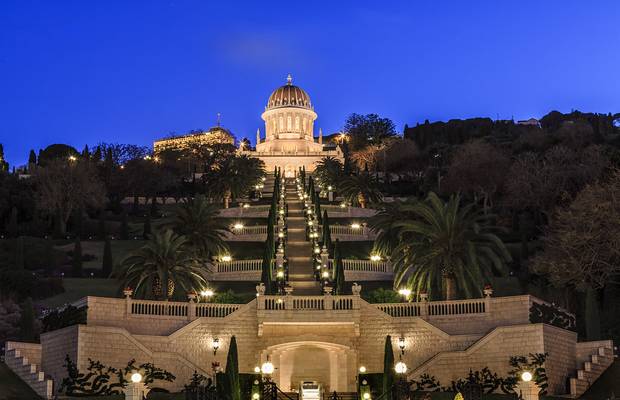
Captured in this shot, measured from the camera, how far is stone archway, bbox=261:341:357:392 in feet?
142

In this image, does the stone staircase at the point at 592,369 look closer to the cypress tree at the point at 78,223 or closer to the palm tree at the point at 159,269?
the palm tree at the point at 159,269

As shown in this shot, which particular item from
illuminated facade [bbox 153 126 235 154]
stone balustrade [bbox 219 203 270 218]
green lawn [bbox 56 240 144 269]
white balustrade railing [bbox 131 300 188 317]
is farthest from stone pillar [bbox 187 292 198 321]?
illuminated facade [bbox 153 126 235 154]

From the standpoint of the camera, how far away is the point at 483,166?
94.4m

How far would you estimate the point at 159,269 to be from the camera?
45.8 metres

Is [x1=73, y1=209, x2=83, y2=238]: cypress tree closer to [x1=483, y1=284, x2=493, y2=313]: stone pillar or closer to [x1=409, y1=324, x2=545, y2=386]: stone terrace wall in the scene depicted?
[x1=483, y1=284, x2=493, y2=313]: stone pillar

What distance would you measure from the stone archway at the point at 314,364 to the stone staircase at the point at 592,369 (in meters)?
10.1

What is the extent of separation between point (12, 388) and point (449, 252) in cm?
2149

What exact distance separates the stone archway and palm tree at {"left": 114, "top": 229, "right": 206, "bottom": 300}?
584 centimetres

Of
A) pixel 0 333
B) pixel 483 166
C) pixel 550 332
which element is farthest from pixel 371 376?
pixel 483 166

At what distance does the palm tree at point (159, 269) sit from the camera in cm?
4600

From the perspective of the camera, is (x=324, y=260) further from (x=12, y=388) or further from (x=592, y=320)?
(x=12, y=388)

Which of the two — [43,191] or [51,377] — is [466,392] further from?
[43,191]

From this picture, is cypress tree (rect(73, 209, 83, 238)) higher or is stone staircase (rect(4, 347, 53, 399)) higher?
cypress tree (rect(73, 209, 83, 238))

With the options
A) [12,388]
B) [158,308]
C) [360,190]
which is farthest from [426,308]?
[360,190]
